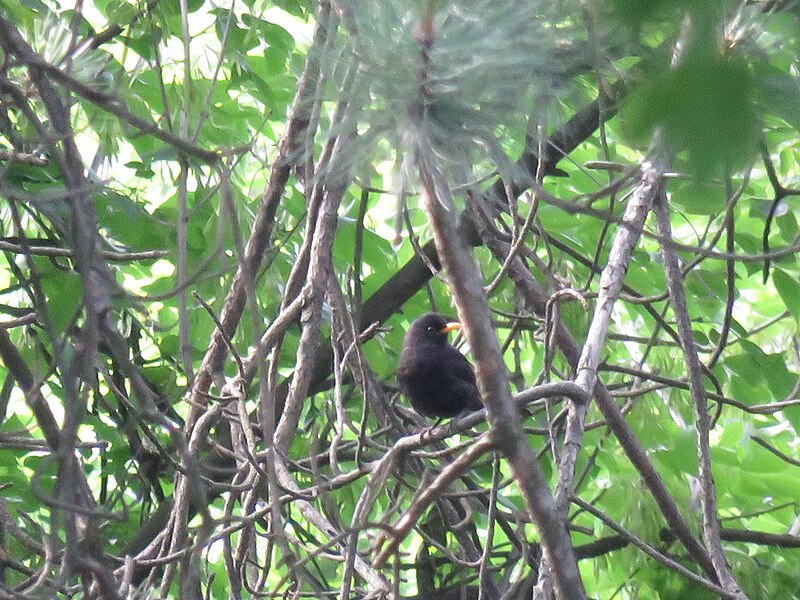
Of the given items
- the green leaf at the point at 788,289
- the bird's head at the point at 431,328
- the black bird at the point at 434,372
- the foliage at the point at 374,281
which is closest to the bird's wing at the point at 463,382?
the black bird at the point at 434,372

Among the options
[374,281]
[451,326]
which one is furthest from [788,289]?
[451,326]

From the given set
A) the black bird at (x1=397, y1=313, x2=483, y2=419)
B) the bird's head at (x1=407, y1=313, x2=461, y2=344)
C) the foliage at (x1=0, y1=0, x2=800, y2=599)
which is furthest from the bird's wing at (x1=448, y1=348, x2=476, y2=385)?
the foliage at (x1=0, y1=0, x2=800, y2=599)

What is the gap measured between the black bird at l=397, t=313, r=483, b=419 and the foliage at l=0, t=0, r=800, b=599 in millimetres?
197

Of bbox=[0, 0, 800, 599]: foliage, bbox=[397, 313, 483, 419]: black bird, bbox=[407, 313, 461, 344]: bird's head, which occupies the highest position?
bbox=[407, 313, 461, 344]: bird's head

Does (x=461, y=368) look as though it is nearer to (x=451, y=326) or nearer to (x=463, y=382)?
(x=463, y=382)

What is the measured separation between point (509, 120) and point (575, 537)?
3.27 m

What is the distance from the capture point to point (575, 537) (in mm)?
4676

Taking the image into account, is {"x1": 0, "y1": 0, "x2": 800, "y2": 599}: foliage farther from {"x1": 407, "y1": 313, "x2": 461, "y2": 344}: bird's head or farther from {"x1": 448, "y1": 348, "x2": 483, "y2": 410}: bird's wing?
{"x1": 448, "y1": 348, "x2": 483, "y2": 410}: bird's wing

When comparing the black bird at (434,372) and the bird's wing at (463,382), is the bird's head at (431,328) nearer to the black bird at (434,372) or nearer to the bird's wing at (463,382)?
the black bird at (434,372)

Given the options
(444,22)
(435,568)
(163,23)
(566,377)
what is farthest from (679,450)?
(444,22)

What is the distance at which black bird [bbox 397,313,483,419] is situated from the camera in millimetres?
5219

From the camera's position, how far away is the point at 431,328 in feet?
17.8

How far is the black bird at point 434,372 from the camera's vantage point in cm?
522

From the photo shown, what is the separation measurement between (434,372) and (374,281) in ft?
2.82
